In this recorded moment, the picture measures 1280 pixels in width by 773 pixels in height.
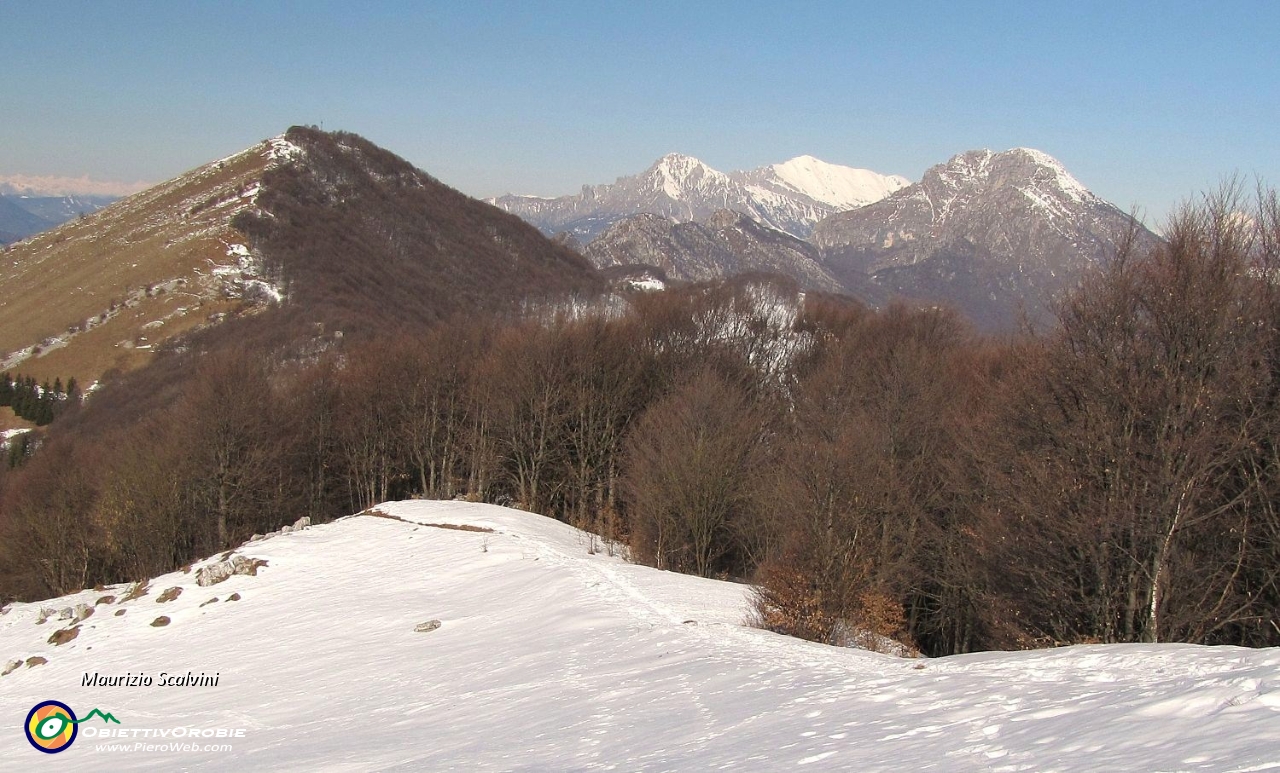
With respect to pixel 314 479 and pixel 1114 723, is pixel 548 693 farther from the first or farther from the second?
pixel 314 479

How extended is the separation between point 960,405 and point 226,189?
180m

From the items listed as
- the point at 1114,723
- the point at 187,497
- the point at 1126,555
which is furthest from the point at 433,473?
the point at 1114,723

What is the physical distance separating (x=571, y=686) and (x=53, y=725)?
12195mm

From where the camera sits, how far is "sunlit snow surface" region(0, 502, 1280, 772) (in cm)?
837

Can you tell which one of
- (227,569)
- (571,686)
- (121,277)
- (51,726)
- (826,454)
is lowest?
(51,726)

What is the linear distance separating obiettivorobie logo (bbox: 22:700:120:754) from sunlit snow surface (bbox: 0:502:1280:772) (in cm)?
30

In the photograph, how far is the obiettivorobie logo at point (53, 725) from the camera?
1563 cm

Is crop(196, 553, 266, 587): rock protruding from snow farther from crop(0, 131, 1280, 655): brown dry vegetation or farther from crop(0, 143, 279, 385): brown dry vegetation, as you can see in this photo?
crop(0, 143, 279, 385): brown dry vegetation

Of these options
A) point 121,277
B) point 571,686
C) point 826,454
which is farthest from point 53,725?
point 121,277

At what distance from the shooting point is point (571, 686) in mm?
13930

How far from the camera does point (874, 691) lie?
11.2 m

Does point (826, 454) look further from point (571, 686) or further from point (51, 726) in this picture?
point (51, 726)

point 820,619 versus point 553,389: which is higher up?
point 553,389

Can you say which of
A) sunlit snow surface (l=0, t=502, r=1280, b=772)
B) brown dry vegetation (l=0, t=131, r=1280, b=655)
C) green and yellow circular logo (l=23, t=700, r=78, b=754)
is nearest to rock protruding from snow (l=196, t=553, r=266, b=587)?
sunlit snow surface (l=0, t=502, r=1280, b=772)
